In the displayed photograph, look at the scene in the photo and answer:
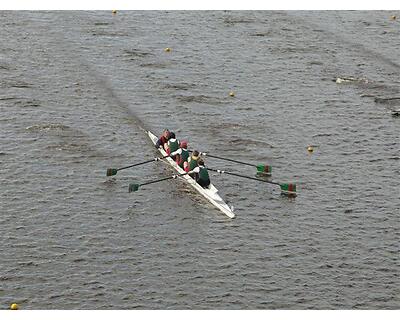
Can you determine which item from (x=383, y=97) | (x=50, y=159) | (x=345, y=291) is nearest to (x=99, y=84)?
(x=50, y=159)

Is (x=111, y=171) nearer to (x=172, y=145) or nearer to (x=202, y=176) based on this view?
(x=172, y=145)

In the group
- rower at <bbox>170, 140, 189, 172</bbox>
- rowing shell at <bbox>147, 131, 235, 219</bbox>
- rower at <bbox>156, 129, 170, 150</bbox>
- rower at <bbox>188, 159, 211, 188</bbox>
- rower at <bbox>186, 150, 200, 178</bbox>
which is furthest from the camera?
rower at <bbox>156, 129, 170, 150</bbox>

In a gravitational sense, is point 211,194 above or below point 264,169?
below

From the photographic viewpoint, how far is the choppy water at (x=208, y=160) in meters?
49.6

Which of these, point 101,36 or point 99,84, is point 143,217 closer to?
point 99,84

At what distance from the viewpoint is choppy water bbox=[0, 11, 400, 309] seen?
163 feet

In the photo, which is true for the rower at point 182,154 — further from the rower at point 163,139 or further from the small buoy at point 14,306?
the small buoy at point 14,306

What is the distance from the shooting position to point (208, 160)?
65.9m

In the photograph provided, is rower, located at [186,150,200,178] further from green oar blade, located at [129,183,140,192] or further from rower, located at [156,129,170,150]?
rower, located at [156,129,170,150]

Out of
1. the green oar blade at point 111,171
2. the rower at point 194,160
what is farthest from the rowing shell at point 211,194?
the green oar blade at point 111,171

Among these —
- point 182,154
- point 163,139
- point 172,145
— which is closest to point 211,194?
point 182,154

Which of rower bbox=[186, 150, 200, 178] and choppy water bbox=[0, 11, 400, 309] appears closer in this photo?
choppy water bbox=[0, 11, 400, 309]

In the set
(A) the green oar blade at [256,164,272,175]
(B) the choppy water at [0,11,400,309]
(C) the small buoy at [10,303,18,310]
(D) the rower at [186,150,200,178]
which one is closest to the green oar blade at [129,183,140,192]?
(B) the choppy water at [0,11,400,309]

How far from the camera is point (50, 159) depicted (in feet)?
213
